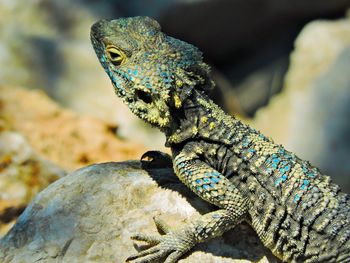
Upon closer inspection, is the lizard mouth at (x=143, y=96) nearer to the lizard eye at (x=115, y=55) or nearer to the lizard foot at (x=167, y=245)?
the lizard eye at (x=115, y=55)

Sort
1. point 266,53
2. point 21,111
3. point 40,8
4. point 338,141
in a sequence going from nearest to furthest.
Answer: point 21,111 → point 338,141 → point 40,8 → point 266,53

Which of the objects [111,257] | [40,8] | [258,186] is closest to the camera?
[111,257]

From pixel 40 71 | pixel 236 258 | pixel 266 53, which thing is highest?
pixel 266 53

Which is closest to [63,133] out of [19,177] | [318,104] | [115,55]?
[19,177]

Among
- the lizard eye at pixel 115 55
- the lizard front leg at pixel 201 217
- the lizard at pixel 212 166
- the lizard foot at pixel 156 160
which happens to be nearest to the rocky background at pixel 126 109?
the lizard foot at pixel 156 160

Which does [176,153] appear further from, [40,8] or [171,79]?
[40,8]

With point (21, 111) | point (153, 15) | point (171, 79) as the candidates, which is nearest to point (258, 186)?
point (171, 79)

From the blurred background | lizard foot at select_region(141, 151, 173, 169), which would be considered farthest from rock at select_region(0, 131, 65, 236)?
lizard foot at select_region(141, 151, 173, 169)

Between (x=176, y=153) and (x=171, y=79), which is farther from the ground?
→ (x=171, y=79)
